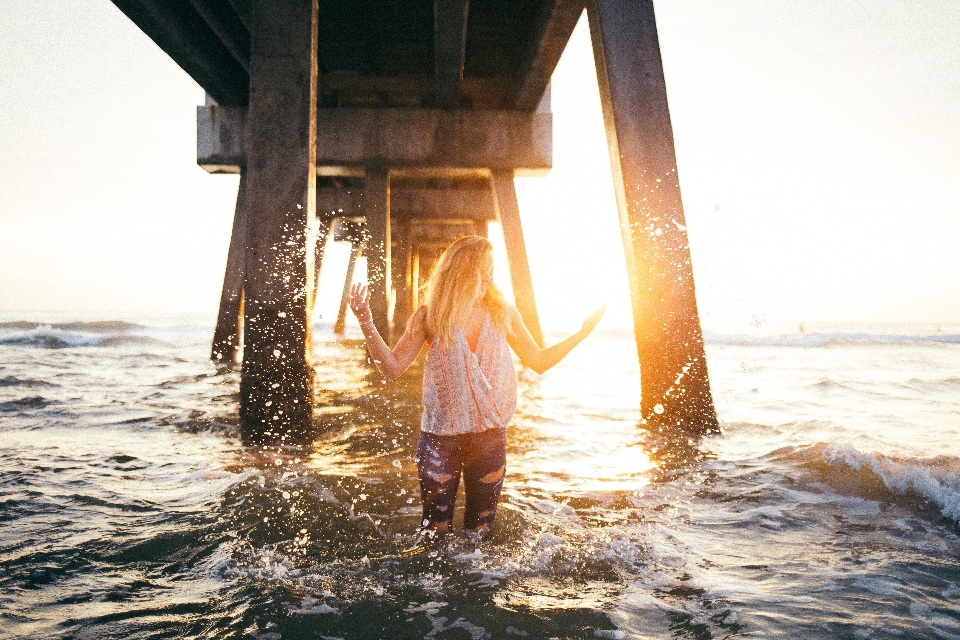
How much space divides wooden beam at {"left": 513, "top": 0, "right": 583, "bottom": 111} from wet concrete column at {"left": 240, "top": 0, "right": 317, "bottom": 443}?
418 cm

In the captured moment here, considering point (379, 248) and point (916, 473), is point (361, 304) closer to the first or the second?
point (916, 473)

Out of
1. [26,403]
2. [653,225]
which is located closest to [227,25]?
[26,403]

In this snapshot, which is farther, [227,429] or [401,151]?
[401,151]

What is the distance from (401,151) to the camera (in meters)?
10.6

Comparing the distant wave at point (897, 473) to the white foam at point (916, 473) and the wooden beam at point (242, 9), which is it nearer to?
the white foam at point (916, 473)

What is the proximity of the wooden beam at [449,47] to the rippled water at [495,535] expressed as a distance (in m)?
5.17

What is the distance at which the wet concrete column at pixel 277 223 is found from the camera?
444 cm

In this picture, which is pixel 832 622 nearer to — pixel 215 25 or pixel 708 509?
pixel 708 509

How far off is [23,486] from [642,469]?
13.4 feet

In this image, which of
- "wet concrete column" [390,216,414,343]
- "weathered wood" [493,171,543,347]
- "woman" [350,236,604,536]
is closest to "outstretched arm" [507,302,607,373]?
"woman" [350,236,604,536]

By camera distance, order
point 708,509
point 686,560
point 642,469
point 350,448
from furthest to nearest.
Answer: point 350,448 → point 642,469 → point 708,509 → point 686,560

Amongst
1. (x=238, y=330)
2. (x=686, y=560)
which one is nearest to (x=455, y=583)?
(x=686, y=560)

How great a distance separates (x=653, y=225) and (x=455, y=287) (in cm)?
306

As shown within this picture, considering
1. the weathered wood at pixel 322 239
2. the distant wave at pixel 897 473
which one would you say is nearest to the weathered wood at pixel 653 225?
the distant wave at pixel 897 473
